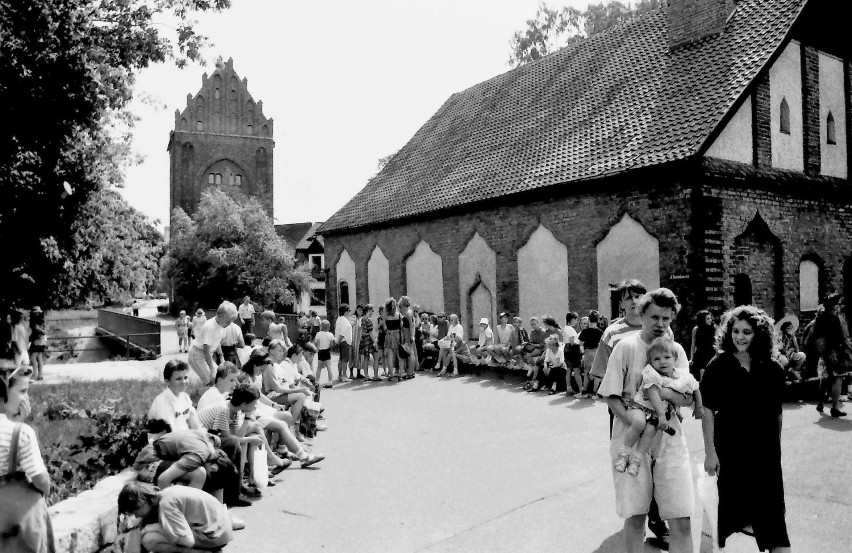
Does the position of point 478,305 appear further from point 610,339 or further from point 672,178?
point 610,339

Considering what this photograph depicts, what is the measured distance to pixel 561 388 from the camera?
44.3ft

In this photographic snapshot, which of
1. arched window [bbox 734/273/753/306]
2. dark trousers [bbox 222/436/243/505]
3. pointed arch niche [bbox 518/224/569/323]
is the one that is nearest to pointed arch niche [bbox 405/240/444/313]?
pointed arch niche [bbox 518/224/569/323]

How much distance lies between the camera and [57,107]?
10328 mm

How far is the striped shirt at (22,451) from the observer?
4.01 m

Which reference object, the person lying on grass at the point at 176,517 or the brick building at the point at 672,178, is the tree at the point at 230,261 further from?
the person lying on grass at the point at 176,517

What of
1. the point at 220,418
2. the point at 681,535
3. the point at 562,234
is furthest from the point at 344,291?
the point at 681,535

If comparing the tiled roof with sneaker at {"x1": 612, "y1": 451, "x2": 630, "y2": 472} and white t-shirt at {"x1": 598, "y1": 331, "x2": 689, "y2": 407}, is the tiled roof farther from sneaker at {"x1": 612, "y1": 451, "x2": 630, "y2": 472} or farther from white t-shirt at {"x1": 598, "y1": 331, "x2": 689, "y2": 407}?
sneaker at {"x1": 612, "y1": 451, "x2": 630, "y2": 472}

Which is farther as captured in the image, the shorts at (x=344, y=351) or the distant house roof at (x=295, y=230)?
the distant house roof at (x=295, y=230)

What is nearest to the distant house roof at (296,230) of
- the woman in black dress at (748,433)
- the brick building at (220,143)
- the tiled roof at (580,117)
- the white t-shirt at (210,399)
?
the brick building at (220,143)

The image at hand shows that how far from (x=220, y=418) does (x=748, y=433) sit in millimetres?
4810

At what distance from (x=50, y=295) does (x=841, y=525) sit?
645 inches

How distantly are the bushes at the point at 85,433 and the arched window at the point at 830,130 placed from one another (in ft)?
52.1

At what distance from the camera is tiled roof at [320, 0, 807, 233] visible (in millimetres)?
15930

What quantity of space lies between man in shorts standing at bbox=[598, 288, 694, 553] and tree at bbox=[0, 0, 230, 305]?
929 cm
